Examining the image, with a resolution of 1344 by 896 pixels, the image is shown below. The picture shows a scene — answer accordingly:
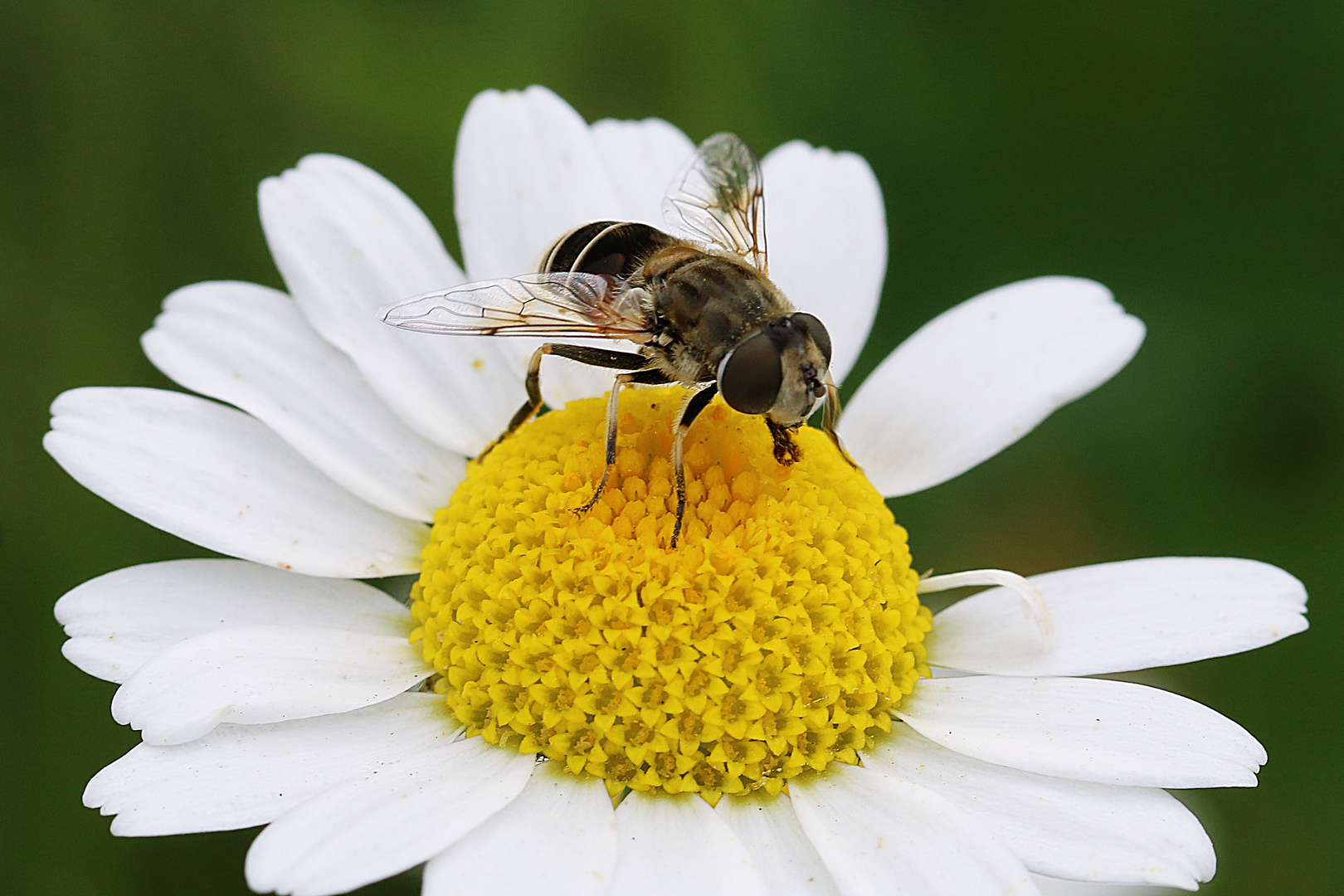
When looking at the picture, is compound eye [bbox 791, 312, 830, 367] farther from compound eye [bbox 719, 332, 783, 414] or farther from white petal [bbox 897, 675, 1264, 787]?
white petal [bbox 897, 675, 1264, 787]

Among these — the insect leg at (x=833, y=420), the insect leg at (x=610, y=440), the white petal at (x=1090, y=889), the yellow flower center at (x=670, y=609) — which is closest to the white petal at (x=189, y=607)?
the yellow flower center at (x=670, y=609)

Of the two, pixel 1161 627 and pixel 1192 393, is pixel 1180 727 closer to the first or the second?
pixel 1161 627

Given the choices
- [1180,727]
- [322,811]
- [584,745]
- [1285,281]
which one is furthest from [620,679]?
[1285,281]

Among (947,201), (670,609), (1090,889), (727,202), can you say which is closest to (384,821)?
(670,609)

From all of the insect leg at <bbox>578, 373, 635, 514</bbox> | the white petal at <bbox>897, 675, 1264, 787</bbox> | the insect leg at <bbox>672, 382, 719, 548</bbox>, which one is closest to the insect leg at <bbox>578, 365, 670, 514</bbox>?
the insect leg at <bbox>578, 373, 635, 514</bbox>

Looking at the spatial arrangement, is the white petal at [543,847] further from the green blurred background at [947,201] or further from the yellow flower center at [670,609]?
the green blurred background at [947,201]

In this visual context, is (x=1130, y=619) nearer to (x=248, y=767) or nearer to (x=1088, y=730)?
(x=1088, y=730)
